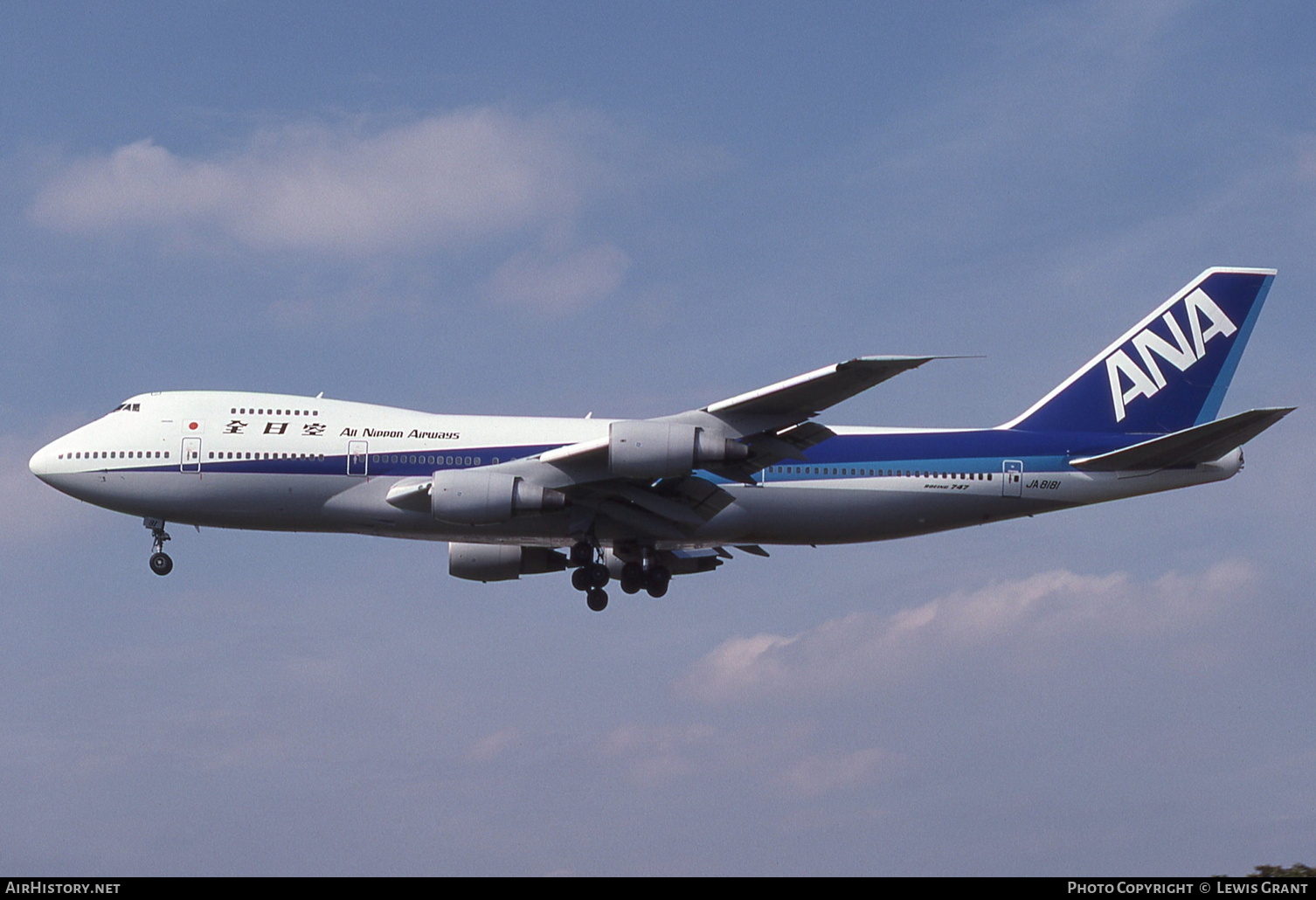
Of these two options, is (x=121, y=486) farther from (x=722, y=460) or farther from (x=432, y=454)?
(x=722, y=460)

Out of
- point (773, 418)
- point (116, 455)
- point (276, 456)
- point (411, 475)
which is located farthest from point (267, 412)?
point (773, 418)

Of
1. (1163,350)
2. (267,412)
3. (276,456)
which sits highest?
(1163,350)

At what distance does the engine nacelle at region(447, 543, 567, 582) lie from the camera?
3781 centimetres

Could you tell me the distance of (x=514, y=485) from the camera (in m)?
31.7

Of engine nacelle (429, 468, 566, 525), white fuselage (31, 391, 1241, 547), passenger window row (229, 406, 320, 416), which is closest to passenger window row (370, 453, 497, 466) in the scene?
white fuselage (31, 391, 1241, 547)

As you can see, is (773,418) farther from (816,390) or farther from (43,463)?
(43,463)

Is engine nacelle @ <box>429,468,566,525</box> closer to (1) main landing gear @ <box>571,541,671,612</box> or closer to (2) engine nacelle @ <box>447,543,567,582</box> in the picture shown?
(1) main landing gear @ <box>571,541,671,612</box>

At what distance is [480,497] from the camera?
31.3 m

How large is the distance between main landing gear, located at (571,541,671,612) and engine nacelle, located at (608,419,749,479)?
14.7 ft

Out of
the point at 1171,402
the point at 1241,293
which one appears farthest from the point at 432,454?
the point at 1241,293

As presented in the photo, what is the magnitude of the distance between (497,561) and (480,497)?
6.84 meters

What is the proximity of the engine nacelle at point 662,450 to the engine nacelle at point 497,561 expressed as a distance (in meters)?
7.94
